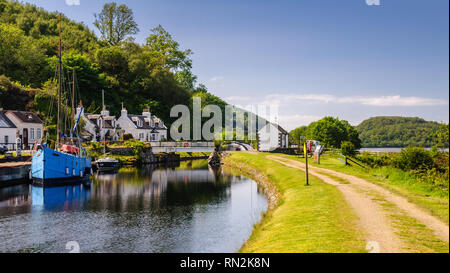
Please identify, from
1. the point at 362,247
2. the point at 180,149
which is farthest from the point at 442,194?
the point at 180,149

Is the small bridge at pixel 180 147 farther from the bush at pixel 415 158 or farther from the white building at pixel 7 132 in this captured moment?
the bush at pixel 415 158

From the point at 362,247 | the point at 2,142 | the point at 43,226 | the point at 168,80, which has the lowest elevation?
the point at 43,226

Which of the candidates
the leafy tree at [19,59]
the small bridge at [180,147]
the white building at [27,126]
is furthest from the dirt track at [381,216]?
the leafy tree at [19,59]

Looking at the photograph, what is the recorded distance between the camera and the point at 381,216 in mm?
18031

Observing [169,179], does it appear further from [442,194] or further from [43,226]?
[442,194]

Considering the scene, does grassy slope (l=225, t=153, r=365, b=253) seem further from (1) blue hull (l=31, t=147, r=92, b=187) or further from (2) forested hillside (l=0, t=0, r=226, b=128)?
(2) forested hillside (l=0, t=0, r=226, b=128)

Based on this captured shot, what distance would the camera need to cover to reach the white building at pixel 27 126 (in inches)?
2549

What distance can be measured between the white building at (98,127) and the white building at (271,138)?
37.3 metres

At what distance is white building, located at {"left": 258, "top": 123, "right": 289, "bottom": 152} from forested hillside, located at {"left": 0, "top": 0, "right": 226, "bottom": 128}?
4923 cm

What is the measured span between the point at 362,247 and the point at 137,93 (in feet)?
394

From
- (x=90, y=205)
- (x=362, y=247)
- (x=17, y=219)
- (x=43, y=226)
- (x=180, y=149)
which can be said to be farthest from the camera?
(x=180, y=149)

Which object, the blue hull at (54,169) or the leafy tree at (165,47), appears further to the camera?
Answer: the leafy tree at (165,47)
